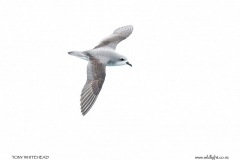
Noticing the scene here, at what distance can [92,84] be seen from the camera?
16.2 meters

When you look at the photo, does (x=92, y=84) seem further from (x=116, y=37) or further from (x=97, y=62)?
(x=116, y=37)

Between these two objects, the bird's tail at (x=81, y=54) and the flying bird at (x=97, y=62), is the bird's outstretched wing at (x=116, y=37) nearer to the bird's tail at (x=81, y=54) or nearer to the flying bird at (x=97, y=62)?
the flying bird at (x=97, y=62)

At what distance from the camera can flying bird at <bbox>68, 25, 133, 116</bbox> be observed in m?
15.9

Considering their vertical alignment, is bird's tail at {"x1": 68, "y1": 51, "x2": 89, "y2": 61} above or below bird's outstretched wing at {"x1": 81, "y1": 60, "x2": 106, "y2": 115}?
above

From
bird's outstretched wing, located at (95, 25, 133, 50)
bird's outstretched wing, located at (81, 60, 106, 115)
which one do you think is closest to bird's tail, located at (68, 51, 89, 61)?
bird's outstretched wing, located at (81, 60, 106, 115)

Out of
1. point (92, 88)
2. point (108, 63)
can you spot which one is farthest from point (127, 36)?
point (92, 88)

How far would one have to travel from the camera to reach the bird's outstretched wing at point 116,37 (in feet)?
60.4

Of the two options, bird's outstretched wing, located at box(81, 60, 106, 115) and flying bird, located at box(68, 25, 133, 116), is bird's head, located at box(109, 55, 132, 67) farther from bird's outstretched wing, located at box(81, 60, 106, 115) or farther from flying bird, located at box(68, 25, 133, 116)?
bird's outstretched wing, located at box(81, 60, 106, 115)

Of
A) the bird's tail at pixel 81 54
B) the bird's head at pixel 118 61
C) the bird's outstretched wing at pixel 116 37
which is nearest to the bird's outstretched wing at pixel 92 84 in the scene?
the bird's tail at pixel 81 54

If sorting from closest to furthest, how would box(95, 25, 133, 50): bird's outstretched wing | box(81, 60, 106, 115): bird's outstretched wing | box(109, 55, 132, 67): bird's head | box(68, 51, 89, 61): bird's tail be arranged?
box(81, 60, 106, 115): bird's outstretched wing → box(68, 51, 89, 61): bird's tail → box(109, 55, 132, 67): bird's head → box(95, 25, 133, 50): bird's outstretched wing

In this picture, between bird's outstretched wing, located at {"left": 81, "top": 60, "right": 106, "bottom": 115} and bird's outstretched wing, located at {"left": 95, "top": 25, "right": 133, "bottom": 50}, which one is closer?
bird's outstretched wing, located at {"left": 81, "top": 60, "right": 106, "bottom": 115}

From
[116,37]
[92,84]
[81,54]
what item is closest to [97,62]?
[81,54]

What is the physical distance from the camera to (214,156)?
1573 cm

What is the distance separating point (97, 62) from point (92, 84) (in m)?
0.86
